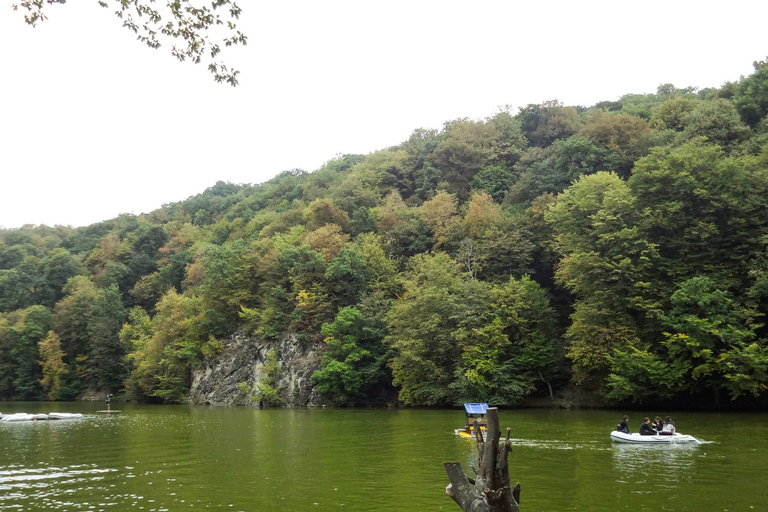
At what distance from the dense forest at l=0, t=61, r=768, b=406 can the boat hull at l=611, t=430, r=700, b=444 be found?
11173 mm

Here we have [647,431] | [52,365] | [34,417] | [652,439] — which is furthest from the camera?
[52,365]

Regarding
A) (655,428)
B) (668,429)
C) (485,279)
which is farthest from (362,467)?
(485,279)

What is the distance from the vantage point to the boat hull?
2489cm

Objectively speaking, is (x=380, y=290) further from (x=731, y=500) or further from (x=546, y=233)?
(x=731, y=500)

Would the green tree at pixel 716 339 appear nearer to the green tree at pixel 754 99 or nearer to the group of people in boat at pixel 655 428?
the group of people in boat at pixel 655 428

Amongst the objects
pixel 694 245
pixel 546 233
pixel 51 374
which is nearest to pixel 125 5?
pixel 694 245

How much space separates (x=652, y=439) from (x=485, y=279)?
29.2 m

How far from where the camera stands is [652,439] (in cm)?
2528

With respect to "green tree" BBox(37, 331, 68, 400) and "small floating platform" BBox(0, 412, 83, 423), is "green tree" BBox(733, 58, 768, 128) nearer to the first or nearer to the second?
"small floating platform" BBox(0, 412, 83, 423)

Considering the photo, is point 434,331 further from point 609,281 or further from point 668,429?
point 668,429

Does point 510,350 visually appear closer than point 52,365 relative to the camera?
Yes

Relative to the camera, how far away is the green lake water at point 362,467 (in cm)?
1539

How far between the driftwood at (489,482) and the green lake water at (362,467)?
7.96m

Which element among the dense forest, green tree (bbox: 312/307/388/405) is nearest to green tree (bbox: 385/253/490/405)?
the dense forest
